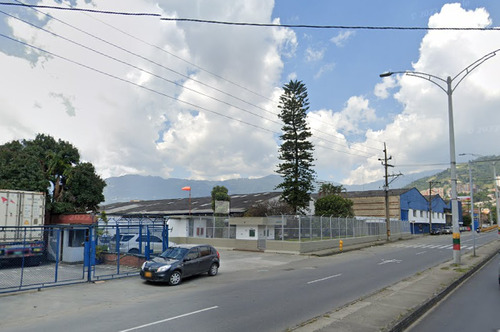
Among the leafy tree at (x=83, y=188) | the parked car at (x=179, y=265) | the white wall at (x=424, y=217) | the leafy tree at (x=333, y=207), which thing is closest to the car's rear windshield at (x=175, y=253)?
the parked car at (x=179, y=265)

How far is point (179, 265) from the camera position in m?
15.4

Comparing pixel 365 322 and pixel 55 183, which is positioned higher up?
pixel 55 183

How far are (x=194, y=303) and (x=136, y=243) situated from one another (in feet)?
41.6

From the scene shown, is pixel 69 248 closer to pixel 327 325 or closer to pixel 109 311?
pixel 109 311

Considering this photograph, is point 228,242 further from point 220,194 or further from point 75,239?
point 75,239

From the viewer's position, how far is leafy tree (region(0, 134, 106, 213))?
25.8 m

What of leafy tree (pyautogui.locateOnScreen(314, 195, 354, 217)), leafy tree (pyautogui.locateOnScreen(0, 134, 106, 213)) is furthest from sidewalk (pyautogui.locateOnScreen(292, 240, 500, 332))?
leafy tree (pyautogui.locateOnScreen(314, 195, 354, 217))

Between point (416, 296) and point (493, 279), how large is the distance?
277 inches

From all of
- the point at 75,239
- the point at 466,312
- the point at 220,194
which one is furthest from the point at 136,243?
the point at 220,194

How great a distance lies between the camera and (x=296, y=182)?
43.0m

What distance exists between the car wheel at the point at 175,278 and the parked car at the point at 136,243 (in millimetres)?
4347

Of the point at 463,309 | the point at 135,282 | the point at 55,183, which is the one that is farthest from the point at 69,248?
the point at 463,309

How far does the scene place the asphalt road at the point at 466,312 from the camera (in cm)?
812

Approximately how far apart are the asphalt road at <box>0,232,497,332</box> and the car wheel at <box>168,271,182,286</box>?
0.31m
